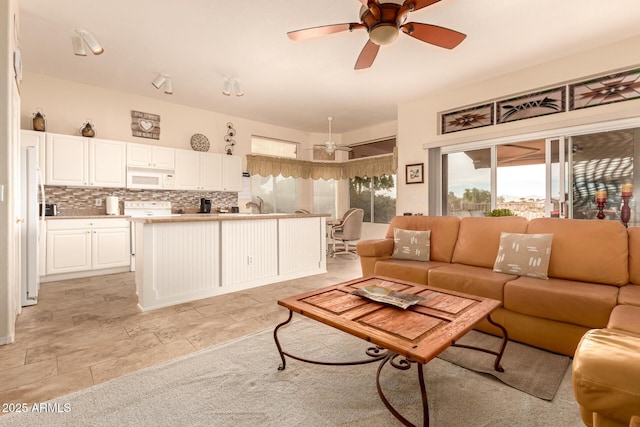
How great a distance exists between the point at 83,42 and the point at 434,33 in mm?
3571

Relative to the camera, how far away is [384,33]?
2352mm

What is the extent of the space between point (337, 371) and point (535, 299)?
1452 millimetres

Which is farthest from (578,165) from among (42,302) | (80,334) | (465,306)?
(42,302)

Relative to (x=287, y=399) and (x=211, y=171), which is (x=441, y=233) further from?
(x=211, y=171)

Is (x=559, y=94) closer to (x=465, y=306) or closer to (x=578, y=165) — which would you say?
(x=578, y=165)

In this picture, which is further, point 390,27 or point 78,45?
point 78,45

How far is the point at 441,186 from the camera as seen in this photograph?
17.9 feet

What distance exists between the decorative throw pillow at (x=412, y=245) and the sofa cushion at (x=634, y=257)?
153cm

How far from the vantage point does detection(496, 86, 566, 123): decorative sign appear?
4.11m

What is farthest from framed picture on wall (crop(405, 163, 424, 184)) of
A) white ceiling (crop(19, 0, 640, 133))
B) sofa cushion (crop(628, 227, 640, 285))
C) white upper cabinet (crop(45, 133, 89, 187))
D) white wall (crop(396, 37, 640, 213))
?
white upper cabinet (crop(45, 133, 89, 187))

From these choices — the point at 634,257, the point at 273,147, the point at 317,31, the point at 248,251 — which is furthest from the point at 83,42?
the point at 634,257

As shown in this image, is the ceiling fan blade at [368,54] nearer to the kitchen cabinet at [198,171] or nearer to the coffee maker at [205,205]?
the kitchen cabinet at [198,171]

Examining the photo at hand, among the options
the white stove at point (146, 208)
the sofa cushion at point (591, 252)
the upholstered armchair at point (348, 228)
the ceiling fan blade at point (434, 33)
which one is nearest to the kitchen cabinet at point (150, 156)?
the white stove at point (146, 208)

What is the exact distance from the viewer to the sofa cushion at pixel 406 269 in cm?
288
